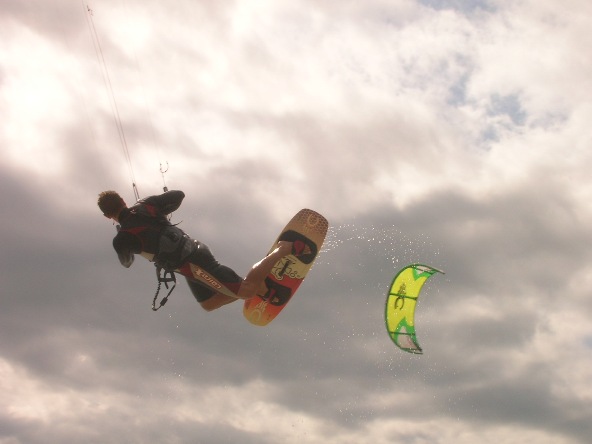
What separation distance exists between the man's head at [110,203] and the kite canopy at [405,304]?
5.51 meters

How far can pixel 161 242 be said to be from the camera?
11.6m

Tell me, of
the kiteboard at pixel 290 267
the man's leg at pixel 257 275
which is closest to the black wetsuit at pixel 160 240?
the man's leg at pixel 257 275

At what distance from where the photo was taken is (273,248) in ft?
45.6

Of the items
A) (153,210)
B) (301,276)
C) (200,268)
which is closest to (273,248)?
(301,276)

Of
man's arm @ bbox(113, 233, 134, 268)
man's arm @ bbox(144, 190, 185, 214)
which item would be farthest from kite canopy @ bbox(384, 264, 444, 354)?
man's arm @ bbox(113, 233, 134, 268)

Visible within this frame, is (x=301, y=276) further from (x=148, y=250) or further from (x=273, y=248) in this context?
(x=148, y=250)

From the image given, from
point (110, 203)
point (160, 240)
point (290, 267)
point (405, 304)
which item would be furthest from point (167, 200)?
point (405, 304)

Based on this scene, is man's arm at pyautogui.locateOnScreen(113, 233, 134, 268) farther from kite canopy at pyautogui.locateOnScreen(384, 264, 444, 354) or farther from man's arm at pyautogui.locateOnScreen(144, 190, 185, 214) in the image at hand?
kite canopy at pyautogui.locateOnScreen(384, 264, 444, 354)

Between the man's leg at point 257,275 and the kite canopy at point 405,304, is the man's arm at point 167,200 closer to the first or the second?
the man's leg at point 257,275

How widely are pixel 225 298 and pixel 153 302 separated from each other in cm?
143

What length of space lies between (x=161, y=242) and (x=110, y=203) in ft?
2.93

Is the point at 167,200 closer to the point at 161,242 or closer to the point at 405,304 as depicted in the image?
the point at 161,242

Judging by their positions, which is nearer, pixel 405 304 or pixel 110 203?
pixel 110 203

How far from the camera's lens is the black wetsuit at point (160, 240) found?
449 inches
